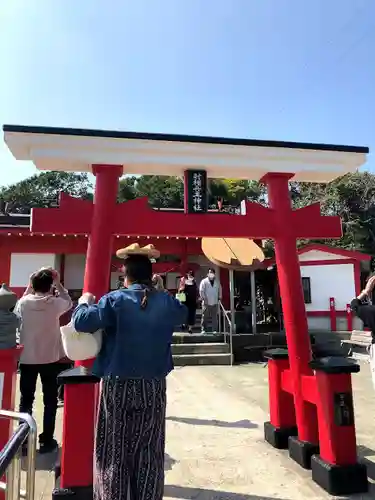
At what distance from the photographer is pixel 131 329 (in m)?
2.37

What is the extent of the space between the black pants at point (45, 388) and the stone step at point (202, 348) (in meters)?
6.00

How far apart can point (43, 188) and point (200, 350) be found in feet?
102

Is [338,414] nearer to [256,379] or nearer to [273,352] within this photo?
[273,352]

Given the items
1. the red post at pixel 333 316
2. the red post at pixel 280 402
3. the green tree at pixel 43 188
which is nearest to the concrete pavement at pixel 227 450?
the red post at pixel 280 402

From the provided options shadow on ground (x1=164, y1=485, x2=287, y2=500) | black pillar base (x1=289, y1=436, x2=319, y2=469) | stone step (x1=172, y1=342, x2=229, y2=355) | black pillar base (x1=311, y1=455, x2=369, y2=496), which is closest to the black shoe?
shadow on ground (x1=164, y1=485, x2=287, y2=500)

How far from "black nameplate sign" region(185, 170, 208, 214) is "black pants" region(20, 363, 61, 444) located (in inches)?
81.4

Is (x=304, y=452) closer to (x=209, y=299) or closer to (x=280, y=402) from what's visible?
(x=280, y=402)

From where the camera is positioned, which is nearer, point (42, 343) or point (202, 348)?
point (42, 343)

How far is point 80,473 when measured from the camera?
3.06m

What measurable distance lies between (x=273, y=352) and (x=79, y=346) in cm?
260

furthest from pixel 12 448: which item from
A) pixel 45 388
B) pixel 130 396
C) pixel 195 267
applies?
pixel 195 267

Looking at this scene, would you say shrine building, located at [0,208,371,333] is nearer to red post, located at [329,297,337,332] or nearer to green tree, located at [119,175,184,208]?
red post, located at [329,297,337,332]

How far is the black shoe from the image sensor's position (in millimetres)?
4016

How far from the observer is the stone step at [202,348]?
32.8 feet
